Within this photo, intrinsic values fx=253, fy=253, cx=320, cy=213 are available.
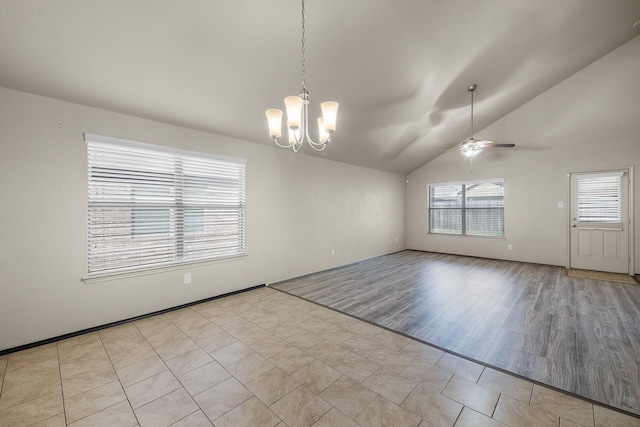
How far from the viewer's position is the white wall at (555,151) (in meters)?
4.75

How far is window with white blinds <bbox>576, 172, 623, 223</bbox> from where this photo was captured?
501cm

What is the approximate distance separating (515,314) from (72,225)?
17.2 feet

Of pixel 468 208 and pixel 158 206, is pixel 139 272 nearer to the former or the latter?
pixel 158 206

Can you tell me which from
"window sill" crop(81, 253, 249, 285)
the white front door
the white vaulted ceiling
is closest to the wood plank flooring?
the white front door

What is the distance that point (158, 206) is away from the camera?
3275mm

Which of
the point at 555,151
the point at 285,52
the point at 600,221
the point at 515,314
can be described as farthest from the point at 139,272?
the point at 600,221

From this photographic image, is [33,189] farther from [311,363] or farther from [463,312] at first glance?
[463,312]

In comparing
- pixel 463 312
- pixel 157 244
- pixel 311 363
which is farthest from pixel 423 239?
pixel 157 244

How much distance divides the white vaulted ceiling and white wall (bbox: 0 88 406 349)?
0.71ft

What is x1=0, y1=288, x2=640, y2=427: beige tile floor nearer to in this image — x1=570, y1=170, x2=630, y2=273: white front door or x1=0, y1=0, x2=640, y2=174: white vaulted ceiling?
x1=0, y1=0, x2=640, y2=174: white vaulted ceiling

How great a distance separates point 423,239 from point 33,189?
8049 millimetres

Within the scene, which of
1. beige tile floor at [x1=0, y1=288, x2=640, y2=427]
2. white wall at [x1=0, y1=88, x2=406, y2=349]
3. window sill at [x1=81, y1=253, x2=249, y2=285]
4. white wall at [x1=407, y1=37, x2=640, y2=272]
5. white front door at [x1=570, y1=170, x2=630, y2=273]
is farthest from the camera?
white front door at [x1=570, y1=170, x2=630, y2=273]

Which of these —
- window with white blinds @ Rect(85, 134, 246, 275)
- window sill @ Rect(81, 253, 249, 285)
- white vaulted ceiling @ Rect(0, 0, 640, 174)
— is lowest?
window sill @ Rect(81, 253, 249, 285)

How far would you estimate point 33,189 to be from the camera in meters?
2.51
